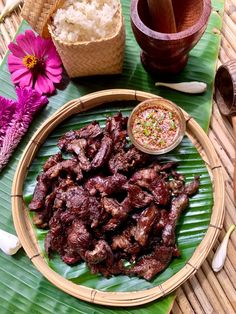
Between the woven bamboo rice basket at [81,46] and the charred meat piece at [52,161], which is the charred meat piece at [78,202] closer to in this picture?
the charred meat piece at [52,161]

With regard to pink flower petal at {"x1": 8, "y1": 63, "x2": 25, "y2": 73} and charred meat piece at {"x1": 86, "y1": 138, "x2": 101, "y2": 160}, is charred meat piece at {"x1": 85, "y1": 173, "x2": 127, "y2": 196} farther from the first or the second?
pink flower petal at {"x1": 8, "y1": 63, "x2": 25, "y2": 73}

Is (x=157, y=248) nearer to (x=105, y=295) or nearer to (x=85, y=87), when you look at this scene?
(x=105, y=295)

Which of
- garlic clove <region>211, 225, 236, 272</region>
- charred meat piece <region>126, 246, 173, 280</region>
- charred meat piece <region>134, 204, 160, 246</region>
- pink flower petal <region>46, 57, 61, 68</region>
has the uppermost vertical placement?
pink flower petal <region>46, 57, 61, 68</region>

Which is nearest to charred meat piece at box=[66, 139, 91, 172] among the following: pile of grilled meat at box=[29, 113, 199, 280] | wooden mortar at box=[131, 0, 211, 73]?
A: pile of grilled meat at box=[29, 113, 199, 280]

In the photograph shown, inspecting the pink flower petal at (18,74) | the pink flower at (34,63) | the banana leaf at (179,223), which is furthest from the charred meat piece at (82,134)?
the pink flower petal at (18,74)

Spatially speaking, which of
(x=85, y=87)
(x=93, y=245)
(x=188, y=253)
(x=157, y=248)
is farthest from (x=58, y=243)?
(x=85, y=87)

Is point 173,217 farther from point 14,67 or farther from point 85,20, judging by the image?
point 14,67
